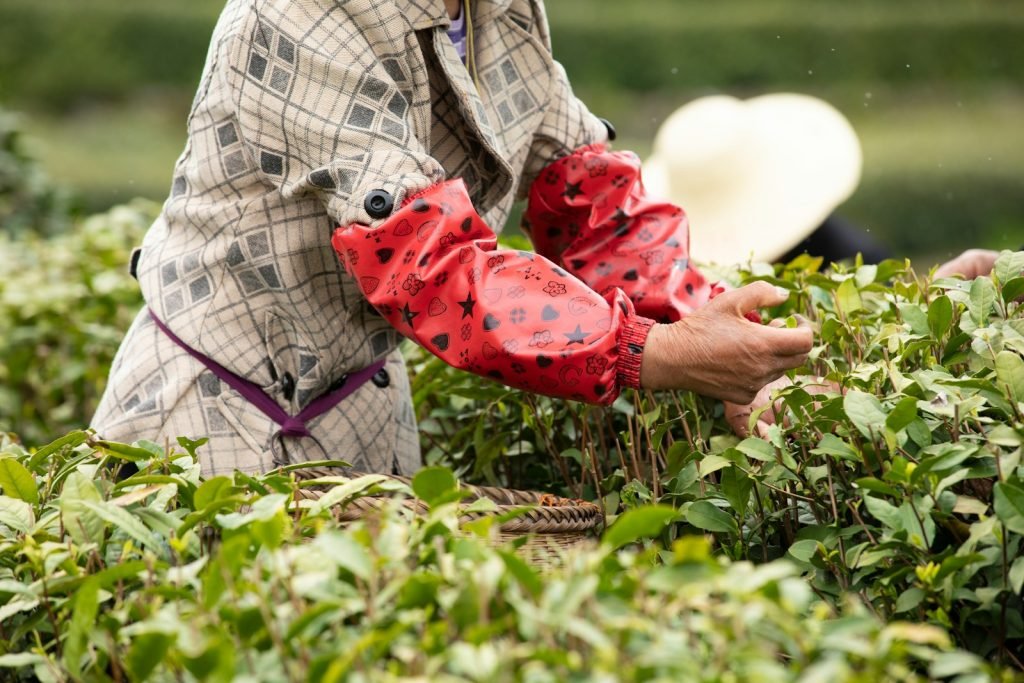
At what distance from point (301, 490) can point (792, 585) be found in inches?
24.5

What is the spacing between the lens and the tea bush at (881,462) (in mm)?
1157

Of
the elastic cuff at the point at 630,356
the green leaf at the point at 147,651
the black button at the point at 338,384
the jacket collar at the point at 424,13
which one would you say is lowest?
the black button at the point at 338,384

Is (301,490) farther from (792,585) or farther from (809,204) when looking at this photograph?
(809,204)

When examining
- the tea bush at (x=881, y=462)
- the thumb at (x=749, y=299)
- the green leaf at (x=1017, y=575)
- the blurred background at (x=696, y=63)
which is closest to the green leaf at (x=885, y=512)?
the tea bush at (x=881, y=462)

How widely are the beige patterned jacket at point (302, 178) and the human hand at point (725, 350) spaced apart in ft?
1.14

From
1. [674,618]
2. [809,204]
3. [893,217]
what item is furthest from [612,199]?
[893,217]

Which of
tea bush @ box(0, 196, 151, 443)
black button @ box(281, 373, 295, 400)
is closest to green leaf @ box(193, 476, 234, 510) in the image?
black button @ box(281, 373, 295, 400)

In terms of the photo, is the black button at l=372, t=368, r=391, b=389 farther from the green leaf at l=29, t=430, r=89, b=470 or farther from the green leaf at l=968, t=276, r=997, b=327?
the green leaf at l=968, t=276, r=997, b=327

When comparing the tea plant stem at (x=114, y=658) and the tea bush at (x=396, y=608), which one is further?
the tea plant stem at (x=114, y=658)

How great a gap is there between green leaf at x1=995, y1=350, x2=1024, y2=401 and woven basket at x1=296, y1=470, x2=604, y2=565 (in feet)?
1.58

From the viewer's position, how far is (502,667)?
813 millimetres

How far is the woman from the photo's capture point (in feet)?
4.62

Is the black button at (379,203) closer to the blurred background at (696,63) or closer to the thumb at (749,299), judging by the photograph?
the thumb at (749,299)

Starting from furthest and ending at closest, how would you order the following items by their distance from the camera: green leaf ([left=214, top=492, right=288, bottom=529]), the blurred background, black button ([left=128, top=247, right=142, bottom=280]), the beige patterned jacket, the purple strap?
the blurred background
black button ([left=128, top=247, right=142, bottom=280])
the purple strap
the beige patterned jacket
green leaf ([left=214, top=492, right=288, bottom=529])
